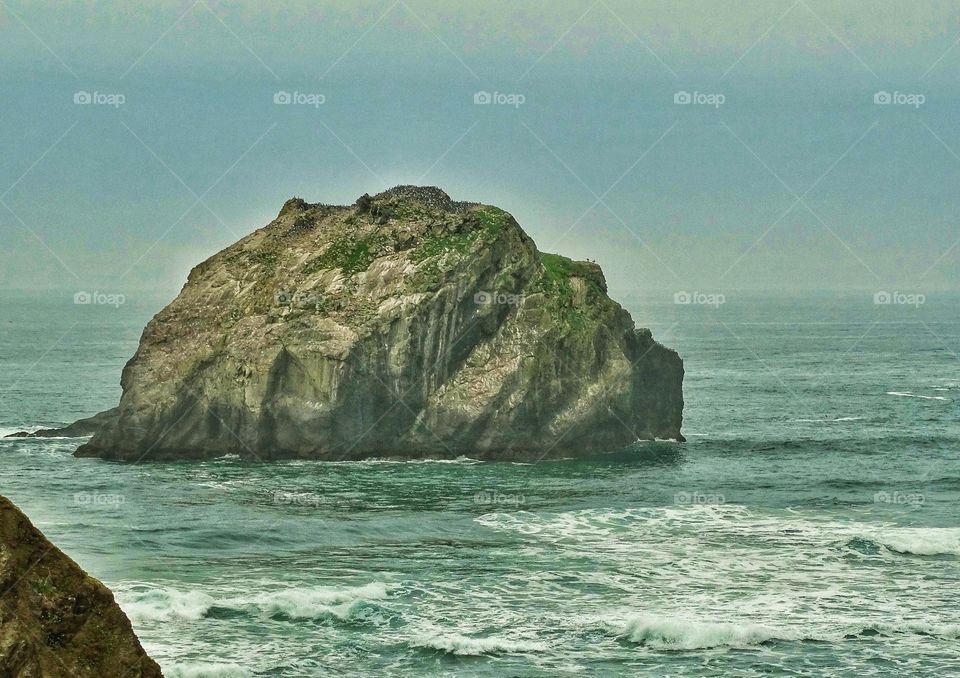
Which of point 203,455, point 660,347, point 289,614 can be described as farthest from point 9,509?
point 660,347

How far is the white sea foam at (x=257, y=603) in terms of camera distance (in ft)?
123

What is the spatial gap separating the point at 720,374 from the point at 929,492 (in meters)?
62.3

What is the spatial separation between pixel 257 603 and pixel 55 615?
72.0 ft

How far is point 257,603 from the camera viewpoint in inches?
1522

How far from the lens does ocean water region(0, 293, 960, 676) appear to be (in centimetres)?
3484

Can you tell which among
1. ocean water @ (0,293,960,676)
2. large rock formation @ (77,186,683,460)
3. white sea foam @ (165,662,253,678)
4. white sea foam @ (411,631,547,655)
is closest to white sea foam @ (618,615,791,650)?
ocean water @ (0,293,960,676)

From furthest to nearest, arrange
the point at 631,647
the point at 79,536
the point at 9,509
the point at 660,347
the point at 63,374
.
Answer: the point at 63,374, the point at 660,347, the point at 79,536, the point at 631,647, the point at 9,509

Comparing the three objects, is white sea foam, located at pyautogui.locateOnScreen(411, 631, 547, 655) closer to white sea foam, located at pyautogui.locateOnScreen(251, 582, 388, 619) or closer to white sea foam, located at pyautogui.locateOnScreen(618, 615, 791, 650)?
white sea foam, located at pyautogui.locateOnScreen(618, 615, 791, 650)

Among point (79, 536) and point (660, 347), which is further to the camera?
point (660, 347)

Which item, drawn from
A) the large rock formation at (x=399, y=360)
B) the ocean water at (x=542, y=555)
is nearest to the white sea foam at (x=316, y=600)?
the ocean water at (x=542, y=555)

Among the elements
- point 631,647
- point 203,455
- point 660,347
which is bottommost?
point 631,647

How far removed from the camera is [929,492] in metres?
59.4

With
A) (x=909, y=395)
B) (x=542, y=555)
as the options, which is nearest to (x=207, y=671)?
(x=542, y=555)

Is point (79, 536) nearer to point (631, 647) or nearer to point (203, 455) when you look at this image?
point (203, 455)
